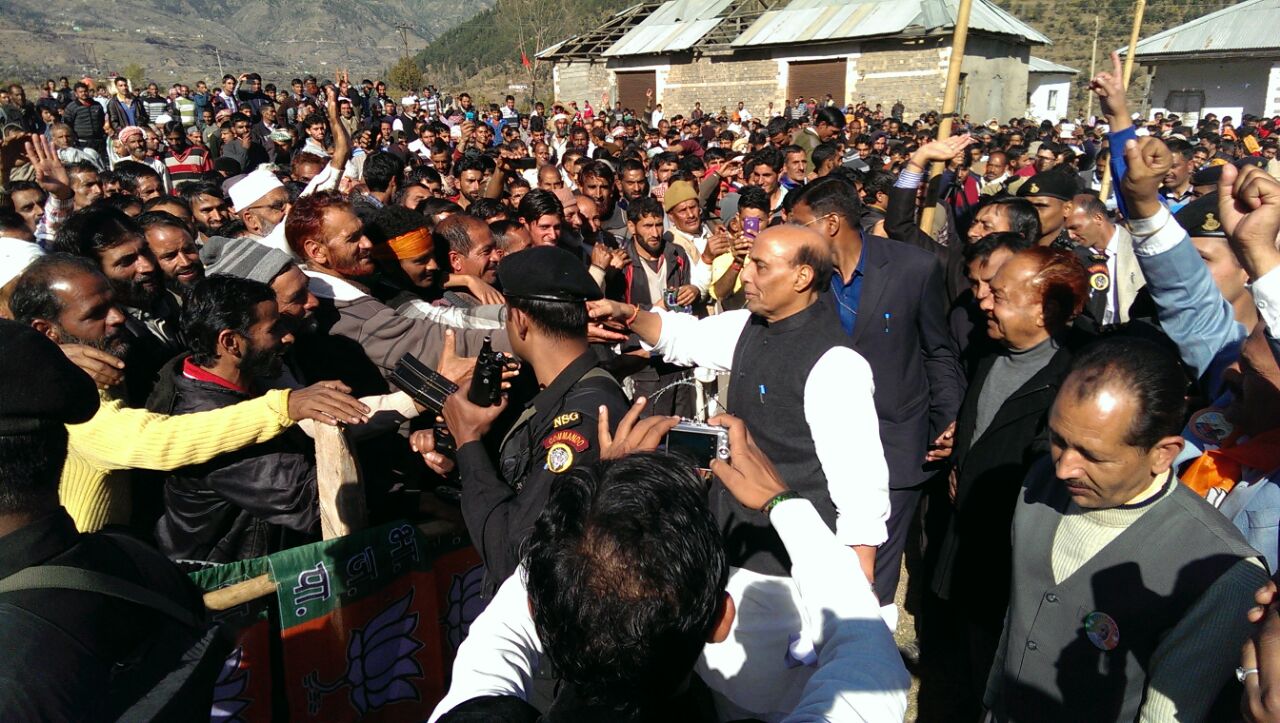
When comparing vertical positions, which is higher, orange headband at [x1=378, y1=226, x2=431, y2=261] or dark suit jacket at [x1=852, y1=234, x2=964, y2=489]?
orange headband at [x1=378, y1=226, x2=431, y2=261]

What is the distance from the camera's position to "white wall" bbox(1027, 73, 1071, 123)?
37.3 m

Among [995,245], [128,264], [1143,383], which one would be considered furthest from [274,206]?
[1143,383]

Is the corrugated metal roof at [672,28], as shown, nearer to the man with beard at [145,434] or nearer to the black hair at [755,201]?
the black hair at [755,201]

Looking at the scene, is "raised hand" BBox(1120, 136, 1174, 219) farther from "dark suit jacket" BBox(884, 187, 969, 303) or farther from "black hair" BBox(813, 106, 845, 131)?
"black hair" BBox(813, 106, 845, 131)

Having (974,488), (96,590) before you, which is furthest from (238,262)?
(974,488)

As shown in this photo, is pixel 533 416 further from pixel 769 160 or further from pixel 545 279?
pixel 769 160

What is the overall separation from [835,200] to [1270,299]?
2158 mm

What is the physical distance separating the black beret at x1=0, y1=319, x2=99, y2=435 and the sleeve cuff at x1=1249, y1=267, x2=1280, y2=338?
3.01m

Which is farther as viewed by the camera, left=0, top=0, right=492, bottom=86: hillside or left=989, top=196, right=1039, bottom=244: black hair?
left=0, top=0, right=492, bottom=86: hillside

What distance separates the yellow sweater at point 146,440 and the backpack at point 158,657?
799 mm

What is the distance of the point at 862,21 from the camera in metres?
28.9

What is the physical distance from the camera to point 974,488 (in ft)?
10.5

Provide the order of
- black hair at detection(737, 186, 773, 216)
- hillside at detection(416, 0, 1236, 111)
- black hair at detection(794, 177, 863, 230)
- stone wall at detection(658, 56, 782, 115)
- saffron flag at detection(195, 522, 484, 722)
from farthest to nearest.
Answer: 1. hillside at detection(416, 0, 1236, 111)
2. stone wall at detection(658, 56, 782, 115)
3. black hair at detection(737, 186, 773, 216)
4. black hair at detection(794, 177, 863, 230)
5. saffron flag at detection(195, 522, 484, 722)

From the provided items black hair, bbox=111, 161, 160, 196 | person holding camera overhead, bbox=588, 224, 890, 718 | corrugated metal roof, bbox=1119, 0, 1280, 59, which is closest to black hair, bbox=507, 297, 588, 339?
person holding camera overhead, bbox=588, 224, 890, 718
